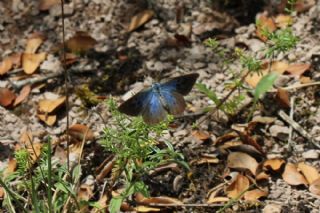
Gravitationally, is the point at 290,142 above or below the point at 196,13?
below

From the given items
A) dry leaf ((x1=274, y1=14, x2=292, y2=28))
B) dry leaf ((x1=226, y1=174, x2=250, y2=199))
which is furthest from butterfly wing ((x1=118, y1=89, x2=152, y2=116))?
dry leaf ((x1=274, y1=14, x2=292, y2=28))

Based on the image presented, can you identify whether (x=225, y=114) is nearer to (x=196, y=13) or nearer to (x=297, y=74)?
(x=297, y=74)

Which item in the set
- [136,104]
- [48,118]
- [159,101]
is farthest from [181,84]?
[48,118]

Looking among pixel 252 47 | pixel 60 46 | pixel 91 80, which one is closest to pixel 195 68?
pixel 252 47

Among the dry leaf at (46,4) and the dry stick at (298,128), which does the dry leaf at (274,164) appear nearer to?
the dry stick at (298,128)

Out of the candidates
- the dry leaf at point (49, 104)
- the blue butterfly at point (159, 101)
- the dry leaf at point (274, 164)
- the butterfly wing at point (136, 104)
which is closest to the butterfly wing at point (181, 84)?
the blue butterfly at point (159, 101)

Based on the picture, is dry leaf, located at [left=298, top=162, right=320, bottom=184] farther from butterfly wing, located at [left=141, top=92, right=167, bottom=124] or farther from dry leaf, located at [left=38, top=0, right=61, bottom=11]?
dry leaf, located at [left=38, top=0, right=61, bottom=11]
